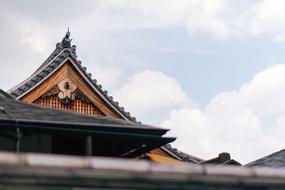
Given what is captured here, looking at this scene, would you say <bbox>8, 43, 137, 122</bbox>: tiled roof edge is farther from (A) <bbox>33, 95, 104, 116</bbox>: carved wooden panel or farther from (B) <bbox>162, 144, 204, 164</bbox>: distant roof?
(B) <bbox>162, 144, 204, 164</bbox>: distant roof

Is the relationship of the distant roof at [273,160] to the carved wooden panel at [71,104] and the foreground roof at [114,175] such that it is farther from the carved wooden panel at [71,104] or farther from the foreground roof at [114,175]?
the carved wooden panel at [71,104]

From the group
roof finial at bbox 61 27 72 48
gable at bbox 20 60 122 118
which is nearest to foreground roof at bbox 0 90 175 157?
gable at bbox 20 60 122 118

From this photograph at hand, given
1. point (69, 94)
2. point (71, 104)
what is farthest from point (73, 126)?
point (69, 94)

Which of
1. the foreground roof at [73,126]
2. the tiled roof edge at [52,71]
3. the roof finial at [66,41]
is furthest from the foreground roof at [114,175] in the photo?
the roof finial at [66,41]

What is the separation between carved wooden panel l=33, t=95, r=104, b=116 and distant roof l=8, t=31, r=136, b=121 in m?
0.60

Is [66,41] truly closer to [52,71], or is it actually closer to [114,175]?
[52,71]

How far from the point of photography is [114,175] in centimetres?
680

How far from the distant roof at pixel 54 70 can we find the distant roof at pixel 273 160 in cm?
810

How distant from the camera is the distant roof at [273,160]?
1376 cm

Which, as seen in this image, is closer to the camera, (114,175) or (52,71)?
(114,175)

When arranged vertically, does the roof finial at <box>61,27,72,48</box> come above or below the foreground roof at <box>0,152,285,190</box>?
above

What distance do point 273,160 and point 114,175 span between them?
27.7 ft

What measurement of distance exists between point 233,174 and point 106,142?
3.95 m

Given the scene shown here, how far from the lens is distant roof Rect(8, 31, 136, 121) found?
2069 cm
